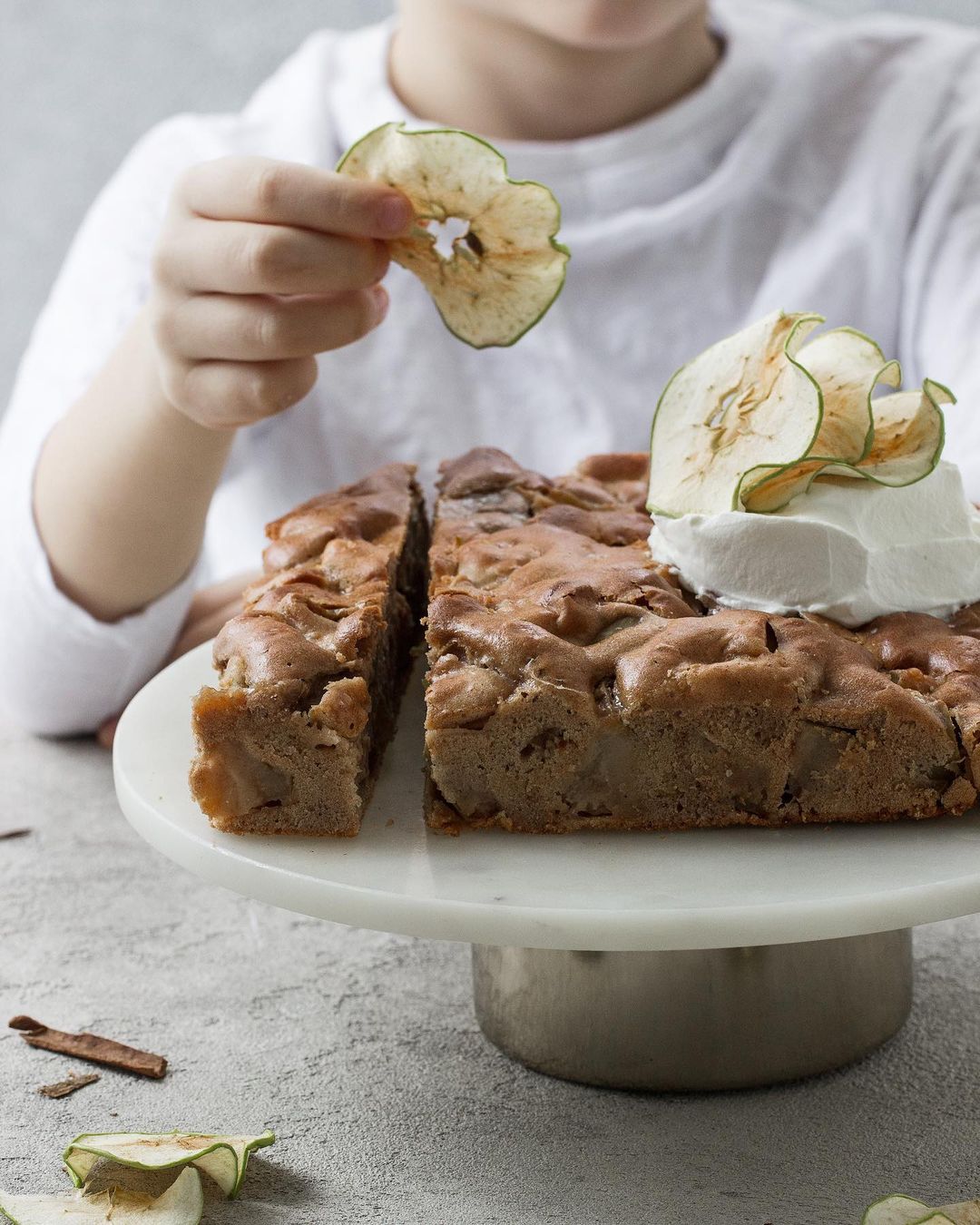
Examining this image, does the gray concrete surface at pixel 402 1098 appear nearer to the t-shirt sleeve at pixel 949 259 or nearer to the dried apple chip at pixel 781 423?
the dried apple chip at pixel 781 423

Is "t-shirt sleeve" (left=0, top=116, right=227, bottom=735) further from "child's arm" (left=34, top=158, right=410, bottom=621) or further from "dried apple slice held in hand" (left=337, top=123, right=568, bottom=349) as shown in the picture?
"dried apple slice held in hand" (left=337, top=123, right=568, bottom=349)

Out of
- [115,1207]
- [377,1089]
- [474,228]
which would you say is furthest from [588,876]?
[474,228]

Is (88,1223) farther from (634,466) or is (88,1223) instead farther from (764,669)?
(634,466)

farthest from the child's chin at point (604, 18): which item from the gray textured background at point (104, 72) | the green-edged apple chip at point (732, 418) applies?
the gray textured background at point (104, 72)

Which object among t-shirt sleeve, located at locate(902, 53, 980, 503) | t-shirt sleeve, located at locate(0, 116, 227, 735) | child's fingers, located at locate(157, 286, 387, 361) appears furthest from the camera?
t-shirt sleeve, located at locate(902, 53, 980, 503)

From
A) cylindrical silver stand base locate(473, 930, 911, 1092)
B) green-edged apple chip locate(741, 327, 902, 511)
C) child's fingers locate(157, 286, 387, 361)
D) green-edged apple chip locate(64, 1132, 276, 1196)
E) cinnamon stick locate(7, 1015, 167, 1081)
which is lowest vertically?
cylindrical silver stand base locate(473, 930, 911, 1092)

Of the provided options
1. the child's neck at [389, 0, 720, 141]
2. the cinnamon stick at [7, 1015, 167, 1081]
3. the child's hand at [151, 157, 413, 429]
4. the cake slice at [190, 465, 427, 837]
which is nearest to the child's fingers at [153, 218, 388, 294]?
the child's hand at [151, 157, 413, 429]

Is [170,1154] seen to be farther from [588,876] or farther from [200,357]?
[200,357]
